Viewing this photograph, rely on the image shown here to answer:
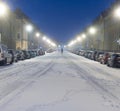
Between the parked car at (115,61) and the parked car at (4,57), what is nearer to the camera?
the parked car at (4,57)

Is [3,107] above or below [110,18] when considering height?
below

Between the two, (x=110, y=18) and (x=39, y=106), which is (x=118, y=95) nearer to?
(x=39, y=106)

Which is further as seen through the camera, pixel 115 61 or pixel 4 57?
pixel 115 61

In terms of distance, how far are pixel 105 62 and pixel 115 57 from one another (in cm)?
542

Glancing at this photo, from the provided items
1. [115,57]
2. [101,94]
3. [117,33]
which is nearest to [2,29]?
[117,33]

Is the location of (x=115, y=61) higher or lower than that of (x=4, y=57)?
lower

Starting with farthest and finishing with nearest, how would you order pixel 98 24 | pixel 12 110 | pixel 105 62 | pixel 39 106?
pixel 98 24 → pixel 105 62 → pixel 39 106 → pixel 12 110

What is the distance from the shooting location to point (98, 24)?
311 ft

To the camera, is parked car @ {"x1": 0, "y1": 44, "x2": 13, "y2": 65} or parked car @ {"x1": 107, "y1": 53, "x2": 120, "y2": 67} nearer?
parked car @ {"x1": 0, "y1": 44, "x2": 13, "y2": 65}

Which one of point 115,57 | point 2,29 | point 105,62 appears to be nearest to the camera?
point 115,57

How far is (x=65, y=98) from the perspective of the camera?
10375 millimetres

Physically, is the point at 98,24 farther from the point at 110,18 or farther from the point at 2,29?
→ the point at 2,29

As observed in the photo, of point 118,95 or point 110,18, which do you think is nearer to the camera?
point 118,95

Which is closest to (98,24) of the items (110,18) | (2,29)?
(110,18)
